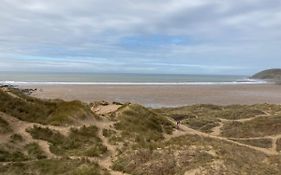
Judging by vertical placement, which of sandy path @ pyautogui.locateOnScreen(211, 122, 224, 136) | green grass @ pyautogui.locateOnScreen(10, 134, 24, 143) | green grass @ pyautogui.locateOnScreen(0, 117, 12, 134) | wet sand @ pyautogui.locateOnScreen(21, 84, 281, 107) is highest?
green grass @ pyautogui.locateOnScreen(0, 117, 12, 134)

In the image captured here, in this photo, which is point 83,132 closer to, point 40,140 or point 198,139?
point 40,140

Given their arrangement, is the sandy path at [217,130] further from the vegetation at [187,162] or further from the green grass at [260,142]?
the vegetation at [187,162]

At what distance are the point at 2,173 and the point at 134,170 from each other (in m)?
7.27

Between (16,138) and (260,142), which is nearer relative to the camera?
(16,138)

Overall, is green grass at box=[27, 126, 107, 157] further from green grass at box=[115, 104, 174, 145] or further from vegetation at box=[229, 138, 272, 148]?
vegetation at box=[229, 138, 272, 148]

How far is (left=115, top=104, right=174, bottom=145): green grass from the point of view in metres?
33.1

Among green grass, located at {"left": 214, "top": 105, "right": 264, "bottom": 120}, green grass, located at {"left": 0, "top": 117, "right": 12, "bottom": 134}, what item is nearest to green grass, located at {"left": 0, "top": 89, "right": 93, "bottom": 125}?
green grass, located at {"left": 0, "top": 117, "right": 12, "bottom": 134}

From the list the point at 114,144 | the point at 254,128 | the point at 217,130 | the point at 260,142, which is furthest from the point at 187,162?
the point at 254,128

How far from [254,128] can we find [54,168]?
1206 inches

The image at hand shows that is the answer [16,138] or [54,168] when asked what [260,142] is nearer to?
[16,138]

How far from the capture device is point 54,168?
21.8 m

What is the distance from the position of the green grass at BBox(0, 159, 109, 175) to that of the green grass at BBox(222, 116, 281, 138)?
25724 mm

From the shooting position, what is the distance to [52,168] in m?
21.8

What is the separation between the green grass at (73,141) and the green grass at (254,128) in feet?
65.5
